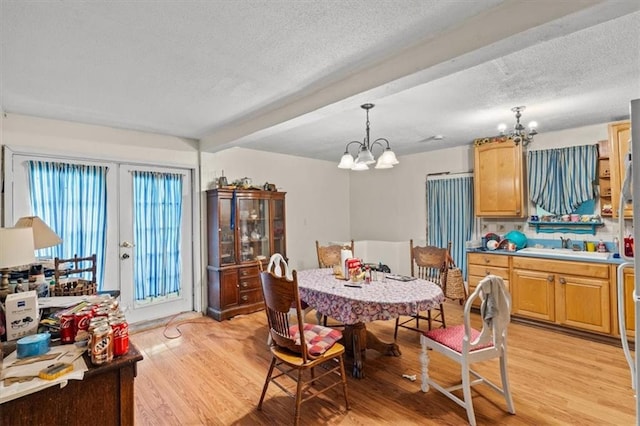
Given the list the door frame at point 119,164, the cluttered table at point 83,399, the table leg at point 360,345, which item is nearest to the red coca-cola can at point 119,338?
the cluttered table at point 83,399

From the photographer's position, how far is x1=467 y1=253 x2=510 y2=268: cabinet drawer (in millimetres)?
3914

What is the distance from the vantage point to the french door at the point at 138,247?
3658 mm

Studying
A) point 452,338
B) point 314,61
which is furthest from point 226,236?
point 452,338

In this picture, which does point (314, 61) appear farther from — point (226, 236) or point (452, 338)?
point (226, 236)

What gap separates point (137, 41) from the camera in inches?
73.0

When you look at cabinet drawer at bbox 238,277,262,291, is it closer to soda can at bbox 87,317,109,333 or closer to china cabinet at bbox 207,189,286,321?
china cabinet at bbox 207,189,286,321

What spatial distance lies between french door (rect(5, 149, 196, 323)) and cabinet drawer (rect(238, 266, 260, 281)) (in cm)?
66

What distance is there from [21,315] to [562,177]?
5.09 meters

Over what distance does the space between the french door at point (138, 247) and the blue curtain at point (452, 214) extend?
363cm

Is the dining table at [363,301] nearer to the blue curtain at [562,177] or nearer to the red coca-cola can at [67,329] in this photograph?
the red coca-cola can at [67,329]

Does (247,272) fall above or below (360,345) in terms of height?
above

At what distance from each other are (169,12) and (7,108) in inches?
98.6

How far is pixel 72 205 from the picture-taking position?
339 centimetres

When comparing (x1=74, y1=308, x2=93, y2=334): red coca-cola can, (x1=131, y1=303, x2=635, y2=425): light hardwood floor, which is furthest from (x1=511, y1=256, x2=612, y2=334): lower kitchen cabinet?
(x1=74, y1=308, x2=93, y2=334): red coca-cola can
